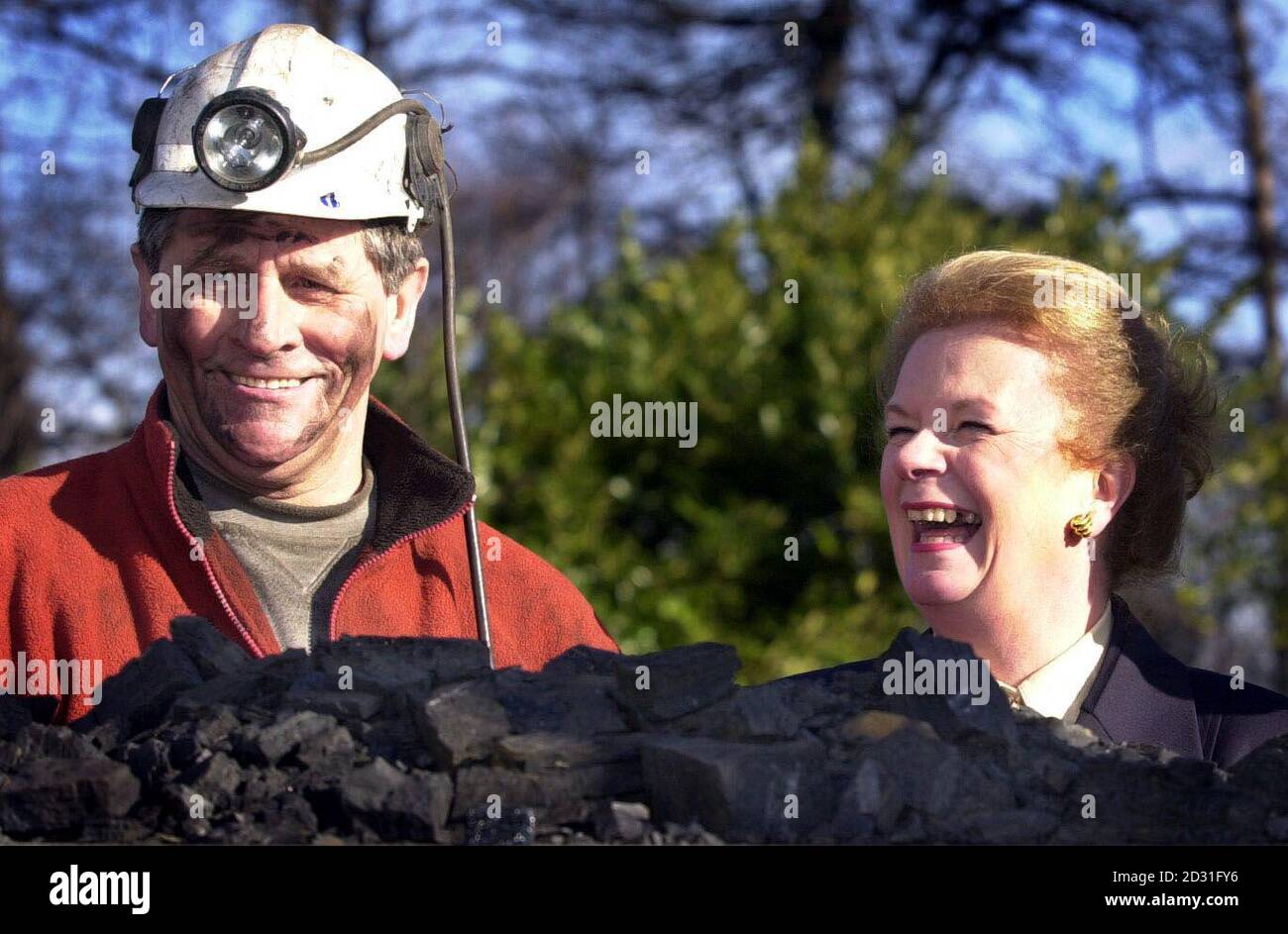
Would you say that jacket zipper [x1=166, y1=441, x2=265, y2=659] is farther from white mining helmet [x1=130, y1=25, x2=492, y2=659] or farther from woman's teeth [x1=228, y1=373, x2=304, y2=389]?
white mining helmet [x1=130, y1=25, x2=492, y2=659]

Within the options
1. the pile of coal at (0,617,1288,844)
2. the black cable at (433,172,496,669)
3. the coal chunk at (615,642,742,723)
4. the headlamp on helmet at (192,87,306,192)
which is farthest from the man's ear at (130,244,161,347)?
the coal chunk at (615,642,742,723)

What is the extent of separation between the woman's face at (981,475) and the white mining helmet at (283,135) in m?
0.72

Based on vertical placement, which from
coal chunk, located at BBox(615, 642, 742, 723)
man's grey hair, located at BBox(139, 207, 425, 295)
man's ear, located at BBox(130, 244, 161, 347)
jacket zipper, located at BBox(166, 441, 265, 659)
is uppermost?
man's grey hair, located at BBox(139, 207, 425, 295)

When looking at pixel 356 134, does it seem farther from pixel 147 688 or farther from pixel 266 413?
pixel 147 688

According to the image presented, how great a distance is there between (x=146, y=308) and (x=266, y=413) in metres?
0.22

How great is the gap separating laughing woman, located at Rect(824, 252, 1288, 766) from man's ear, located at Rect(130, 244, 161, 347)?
97 cm

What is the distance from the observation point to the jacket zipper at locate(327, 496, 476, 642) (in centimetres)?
207

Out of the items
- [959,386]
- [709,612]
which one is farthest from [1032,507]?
[709,612]

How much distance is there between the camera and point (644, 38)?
358 inches

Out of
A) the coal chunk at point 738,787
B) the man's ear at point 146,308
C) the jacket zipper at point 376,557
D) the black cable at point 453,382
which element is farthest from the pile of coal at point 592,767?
the man's ear at point 146,308

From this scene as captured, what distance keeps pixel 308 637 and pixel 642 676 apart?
1.83 ft

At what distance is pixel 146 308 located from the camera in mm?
2070
